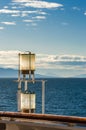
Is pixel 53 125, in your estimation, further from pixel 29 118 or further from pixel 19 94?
pixel 19 94

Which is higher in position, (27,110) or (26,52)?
(26,52)

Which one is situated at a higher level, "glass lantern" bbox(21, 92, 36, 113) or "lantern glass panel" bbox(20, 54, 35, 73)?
"lantern glass panel" bbox(20, 54, 35, 73)

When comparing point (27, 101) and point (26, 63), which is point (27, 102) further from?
point (26, 63)

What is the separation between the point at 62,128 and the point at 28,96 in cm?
293

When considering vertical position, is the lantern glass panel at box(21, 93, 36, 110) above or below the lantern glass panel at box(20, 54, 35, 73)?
below

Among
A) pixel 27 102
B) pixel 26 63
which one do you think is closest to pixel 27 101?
pixel 27 102

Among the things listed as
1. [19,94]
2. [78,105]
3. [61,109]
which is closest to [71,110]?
[61,109]

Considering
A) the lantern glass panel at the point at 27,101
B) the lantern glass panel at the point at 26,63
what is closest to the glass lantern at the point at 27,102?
the lantern glass panel at the point at 27,101

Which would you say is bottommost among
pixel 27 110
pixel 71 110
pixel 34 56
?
pixel 71 110

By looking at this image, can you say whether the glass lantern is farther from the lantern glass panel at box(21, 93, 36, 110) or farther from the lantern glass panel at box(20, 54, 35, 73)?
the lantern glass panel at box(20, 54, 35, 73)

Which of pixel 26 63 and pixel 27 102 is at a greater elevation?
pixel 26 63

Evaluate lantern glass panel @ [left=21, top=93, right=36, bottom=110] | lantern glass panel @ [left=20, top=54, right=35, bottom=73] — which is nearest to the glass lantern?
lantern glass panel @ [left=21, top=93, right=36, bottom=110]

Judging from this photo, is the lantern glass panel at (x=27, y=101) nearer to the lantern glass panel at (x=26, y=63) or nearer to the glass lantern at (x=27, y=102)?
the glass lantern at (x=27, y=102)

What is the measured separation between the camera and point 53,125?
2.84 meters
